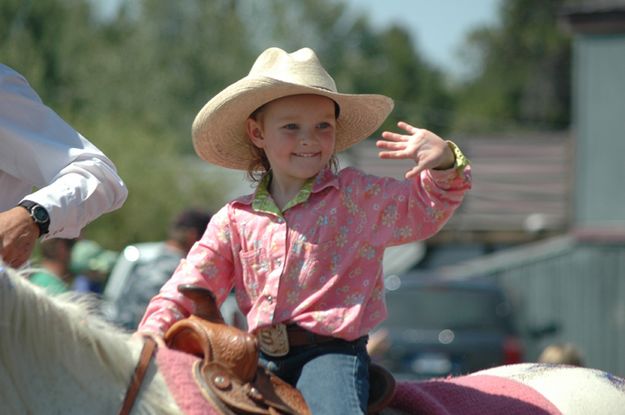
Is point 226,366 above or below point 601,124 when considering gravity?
above

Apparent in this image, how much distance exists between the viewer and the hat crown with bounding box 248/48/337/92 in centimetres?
389

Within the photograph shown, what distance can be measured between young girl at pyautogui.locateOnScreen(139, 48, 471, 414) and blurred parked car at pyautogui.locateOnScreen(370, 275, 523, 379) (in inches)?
282

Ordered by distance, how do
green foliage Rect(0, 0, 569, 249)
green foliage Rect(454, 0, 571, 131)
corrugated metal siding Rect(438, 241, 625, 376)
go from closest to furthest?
1. corrugated metal siding Rect(438, 241, 625, 376)
2. green foliage Rect(0, 0, 569, 249)
3. green foliage Rect(454, 0, 571, 131)

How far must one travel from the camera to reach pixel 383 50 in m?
67.4

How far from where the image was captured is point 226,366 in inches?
134

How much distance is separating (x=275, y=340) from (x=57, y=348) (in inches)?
31.0

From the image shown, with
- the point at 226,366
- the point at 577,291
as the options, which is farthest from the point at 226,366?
the point at 577,291

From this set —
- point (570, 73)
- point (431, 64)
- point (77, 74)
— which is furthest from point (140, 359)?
point (431, 64)

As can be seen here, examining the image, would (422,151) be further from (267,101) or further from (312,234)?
(267,101)

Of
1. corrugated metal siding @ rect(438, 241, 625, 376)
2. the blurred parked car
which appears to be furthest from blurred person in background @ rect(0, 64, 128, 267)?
corrugated metal siding @ rect(438, 241, 625, 376)

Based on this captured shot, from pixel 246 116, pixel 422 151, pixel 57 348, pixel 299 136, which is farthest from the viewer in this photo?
pixel 246 116

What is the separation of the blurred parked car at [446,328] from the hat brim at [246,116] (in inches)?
270

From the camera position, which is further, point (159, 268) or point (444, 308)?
point (444, 308)

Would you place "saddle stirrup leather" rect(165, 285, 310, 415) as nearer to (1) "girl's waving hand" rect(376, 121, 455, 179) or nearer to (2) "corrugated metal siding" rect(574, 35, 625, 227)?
(1) "girl's waving hand" rect(376, 121, 455, 179)
